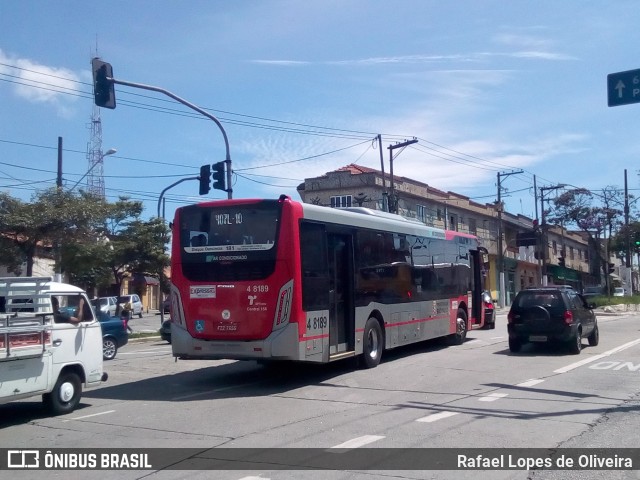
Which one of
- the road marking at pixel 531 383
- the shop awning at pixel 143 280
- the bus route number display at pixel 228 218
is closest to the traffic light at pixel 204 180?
the bus route number display at pixel 228 218

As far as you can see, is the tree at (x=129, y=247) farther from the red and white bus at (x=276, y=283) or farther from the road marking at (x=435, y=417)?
the road marking at (x=435, y=417)

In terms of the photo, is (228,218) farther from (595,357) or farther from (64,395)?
(595,357)

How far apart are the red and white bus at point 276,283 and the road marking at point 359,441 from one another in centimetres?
410

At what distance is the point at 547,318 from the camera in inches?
744

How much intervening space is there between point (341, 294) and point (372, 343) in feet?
6.04

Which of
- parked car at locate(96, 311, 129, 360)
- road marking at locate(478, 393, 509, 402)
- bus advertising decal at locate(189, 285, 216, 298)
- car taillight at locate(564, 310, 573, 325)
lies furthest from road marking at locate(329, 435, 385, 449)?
parked car at locate(96, 311, 129, 360)

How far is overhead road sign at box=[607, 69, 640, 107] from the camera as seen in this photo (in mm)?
13875

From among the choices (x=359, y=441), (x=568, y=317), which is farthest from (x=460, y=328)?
(x=359, y=441)

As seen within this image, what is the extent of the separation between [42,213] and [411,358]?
51.4ft

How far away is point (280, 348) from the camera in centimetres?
1313

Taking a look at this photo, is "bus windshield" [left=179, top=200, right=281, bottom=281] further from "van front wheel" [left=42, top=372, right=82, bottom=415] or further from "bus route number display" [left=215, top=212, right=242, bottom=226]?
"van front wheel" [left=42, top=372, right=82, bottom=415]

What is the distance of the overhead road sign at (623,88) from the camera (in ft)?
45.5

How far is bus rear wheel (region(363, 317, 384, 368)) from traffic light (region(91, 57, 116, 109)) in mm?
7536

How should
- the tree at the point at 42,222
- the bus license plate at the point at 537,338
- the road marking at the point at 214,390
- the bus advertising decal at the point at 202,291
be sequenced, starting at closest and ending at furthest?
the road marking at the point at 214,390 → the bus advertising decal at the point at 202,291 → the bus license plate at the point at 537,338 → the tree at the point at 42,222
